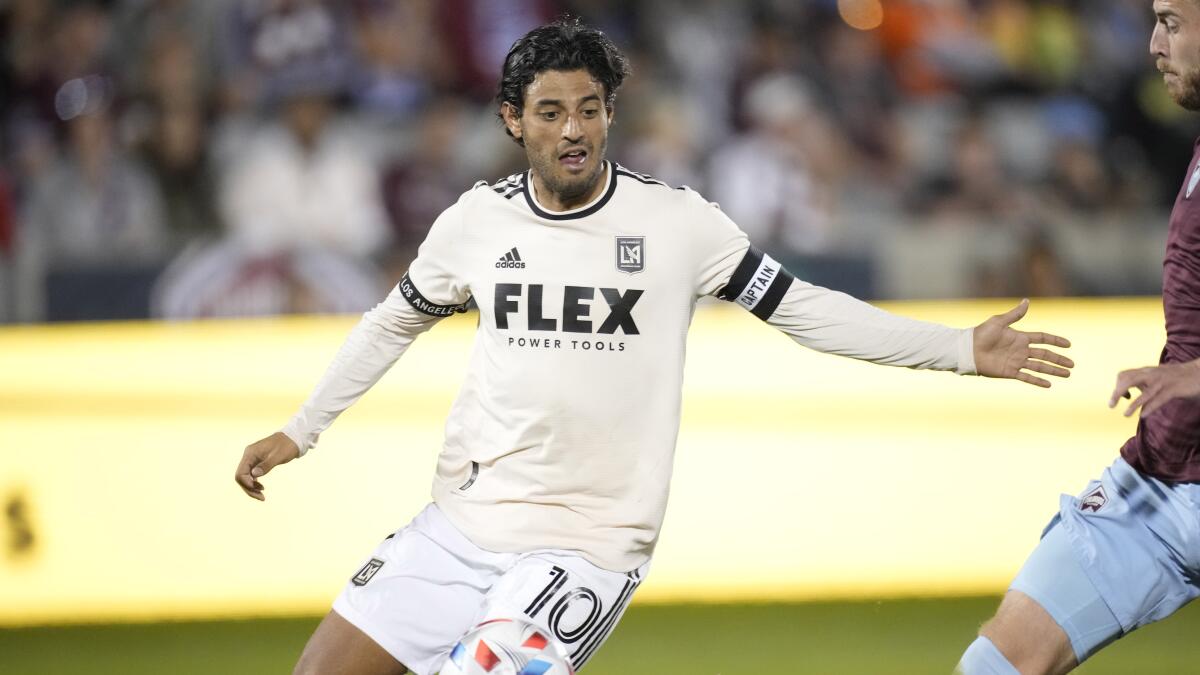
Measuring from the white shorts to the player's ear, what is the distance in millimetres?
1053

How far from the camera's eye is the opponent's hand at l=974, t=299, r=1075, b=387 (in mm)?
3902

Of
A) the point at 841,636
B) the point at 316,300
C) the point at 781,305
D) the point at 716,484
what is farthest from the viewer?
the point at 316,300

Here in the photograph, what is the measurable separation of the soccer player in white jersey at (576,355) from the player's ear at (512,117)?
0.03 m

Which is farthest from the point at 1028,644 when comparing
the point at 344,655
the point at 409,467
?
the point at 409,467

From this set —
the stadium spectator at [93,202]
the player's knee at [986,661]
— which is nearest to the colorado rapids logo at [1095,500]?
the player's knee at [986,661]

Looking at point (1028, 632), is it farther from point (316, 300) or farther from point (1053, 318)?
point (316, 300)

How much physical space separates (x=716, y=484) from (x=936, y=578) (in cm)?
107

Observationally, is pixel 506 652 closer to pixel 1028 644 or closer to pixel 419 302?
pixel 419 302

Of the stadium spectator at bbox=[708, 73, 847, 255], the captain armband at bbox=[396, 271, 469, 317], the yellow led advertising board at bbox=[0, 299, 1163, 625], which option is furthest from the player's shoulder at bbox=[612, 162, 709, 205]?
the stadium spectator at bbox=[708, 73, 847, 255]

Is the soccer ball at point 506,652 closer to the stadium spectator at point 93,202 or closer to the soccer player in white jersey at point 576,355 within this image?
the soccer player in white jersey at point 576,355

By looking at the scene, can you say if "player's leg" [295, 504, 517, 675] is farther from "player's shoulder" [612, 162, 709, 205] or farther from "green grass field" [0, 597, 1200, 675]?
"green grass field" [0, 597, 1200, 675]

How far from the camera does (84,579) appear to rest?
6551mm

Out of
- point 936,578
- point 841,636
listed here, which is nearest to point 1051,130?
point 936,578

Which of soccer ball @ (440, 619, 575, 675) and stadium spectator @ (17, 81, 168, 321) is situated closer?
soccer ball @ (440, 619, 575, 675)
